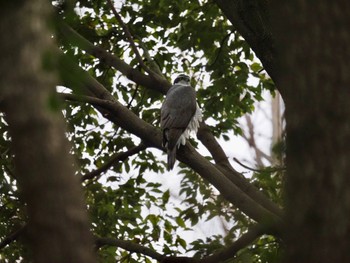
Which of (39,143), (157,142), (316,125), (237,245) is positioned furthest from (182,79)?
(39,143)

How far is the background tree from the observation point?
2428mm

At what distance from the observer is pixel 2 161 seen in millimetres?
7113

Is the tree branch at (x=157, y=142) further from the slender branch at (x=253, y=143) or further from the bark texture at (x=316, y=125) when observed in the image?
the slender branch at (x=253, y=143)

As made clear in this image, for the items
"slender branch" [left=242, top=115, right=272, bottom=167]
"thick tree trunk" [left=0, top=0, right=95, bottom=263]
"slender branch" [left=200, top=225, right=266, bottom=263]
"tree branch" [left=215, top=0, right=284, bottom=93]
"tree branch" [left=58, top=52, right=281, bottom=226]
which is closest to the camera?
"thick tree trunk" [left=0, top=0, right=95, bottom=263]

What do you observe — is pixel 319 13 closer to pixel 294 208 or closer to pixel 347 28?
pixel 347 28

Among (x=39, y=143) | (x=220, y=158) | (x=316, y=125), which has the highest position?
(x=220, y=158)

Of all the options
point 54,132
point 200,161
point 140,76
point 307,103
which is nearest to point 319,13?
point 307,103

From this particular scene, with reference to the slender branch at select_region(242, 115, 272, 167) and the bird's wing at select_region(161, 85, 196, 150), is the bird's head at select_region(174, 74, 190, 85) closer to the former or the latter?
the bird's wing at select_region(161, 85, 196, 150)

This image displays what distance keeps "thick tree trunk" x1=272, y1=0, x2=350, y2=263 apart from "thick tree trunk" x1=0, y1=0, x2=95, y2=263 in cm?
68

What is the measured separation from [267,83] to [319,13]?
22.2 feet

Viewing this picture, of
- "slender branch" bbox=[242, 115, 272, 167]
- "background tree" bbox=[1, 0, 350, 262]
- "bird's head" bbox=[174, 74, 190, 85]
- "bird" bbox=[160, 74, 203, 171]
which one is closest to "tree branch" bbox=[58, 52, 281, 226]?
"background tree" bbox=[1, 0, 350, 262]

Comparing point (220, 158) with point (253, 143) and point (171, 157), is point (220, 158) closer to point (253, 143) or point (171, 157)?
point (171, 157)

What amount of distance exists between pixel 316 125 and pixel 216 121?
692 centimetres

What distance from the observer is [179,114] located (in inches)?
337
